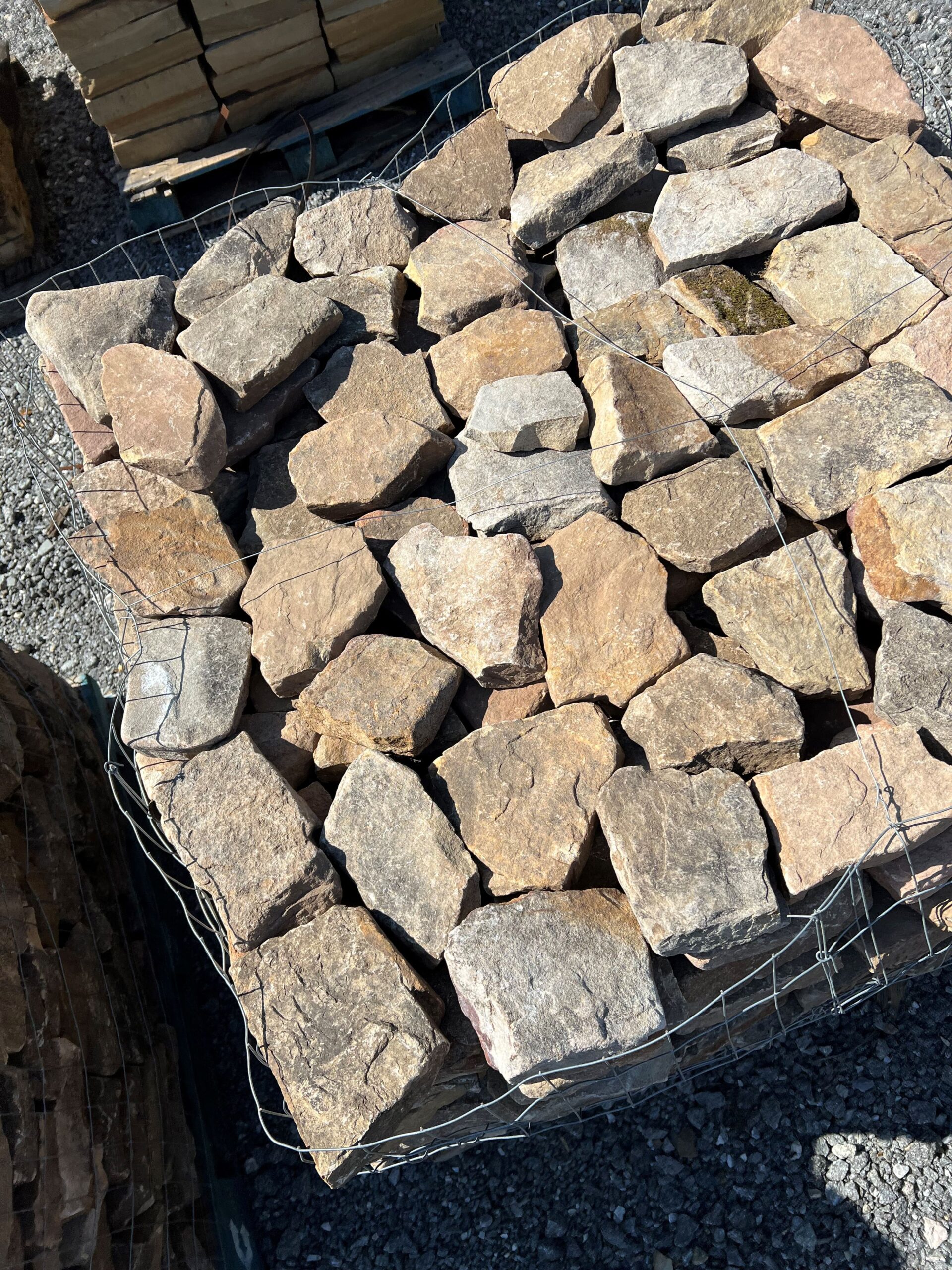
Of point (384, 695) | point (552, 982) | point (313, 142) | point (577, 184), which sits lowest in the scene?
point (552, 982)

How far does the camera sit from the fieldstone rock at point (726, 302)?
10.1 ft

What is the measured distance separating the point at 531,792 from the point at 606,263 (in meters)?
1.87

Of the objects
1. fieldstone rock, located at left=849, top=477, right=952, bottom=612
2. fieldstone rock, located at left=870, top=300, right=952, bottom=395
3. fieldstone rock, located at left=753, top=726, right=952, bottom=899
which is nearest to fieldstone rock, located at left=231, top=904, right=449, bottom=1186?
fieldstone rock, located at left=753, top=726, right=952, bottom=899

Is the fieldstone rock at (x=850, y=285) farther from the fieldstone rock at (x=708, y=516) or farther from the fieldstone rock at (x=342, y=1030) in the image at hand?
the fieldstone rock at (x=342, y=1030)

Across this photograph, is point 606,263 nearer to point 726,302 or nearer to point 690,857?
point 726,302

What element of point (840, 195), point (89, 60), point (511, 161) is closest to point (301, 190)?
point (89, 60)

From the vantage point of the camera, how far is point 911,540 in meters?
2.57


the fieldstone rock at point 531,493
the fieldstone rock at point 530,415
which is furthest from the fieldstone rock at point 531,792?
the fieldstone rock at point 530,415

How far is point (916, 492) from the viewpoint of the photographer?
2.62 metres

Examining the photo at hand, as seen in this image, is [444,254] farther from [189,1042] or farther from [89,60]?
[189,1042]

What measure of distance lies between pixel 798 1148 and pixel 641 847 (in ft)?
5.29

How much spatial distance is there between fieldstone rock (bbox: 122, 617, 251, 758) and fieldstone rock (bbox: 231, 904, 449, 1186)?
664 mm

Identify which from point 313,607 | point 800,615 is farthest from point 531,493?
point 800,615

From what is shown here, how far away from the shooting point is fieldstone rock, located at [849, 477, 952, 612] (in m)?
2.54
